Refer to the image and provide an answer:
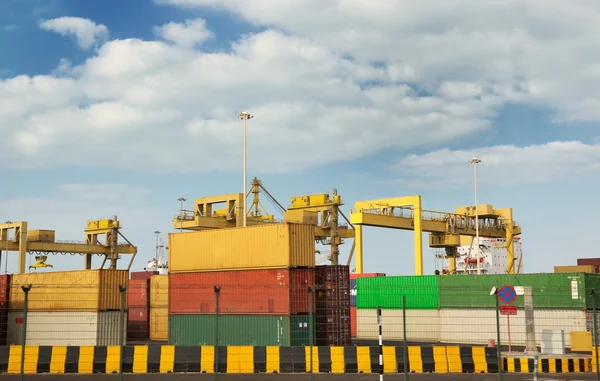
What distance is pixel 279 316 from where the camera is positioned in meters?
29.1

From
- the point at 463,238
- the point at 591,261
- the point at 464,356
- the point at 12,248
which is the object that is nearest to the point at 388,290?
the point at 464,356

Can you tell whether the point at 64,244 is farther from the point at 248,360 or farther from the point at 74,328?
the point at 248,360

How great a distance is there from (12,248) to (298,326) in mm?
54910

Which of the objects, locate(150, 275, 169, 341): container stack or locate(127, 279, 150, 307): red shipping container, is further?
locate(127, 279, 150, 307): red shipping container

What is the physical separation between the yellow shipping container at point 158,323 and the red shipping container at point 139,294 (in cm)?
86

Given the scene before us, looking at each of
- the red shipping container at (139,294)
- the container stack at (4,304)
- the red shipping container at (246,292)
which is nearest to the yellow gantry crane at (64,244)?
the red shipping container at (139,294)

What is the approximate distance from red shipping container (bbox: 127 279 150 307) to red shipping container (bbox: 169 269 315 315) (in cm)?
1472

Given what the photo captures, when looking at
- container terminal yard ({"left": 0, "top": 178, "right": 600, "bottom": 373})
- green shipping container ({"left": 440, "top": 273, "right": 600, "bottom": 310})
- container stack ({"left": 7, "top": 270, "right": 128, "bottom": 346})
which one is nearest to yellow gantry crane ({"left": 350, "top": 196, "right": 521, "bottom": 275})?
container terminal yard ({"left": 0, "top": 178, "right": 600, "bottom": 373})

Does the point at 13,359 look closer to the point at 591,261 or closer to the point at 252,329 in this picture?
the point at 252,329

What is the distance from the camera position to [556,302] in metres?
37.6

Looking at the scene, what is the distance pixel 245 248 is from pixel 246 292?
7.50 feet

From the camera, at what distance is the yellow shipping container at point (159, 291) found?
47438 millimetres

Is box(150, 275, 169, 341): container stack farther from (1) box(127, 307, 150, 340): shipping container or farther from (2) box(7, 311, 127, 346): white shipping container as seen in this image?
(2) box(7, 311, 127, 346): white shipping container

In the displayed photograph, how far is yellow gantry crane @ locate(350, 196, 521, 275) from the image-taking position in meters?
58.5
